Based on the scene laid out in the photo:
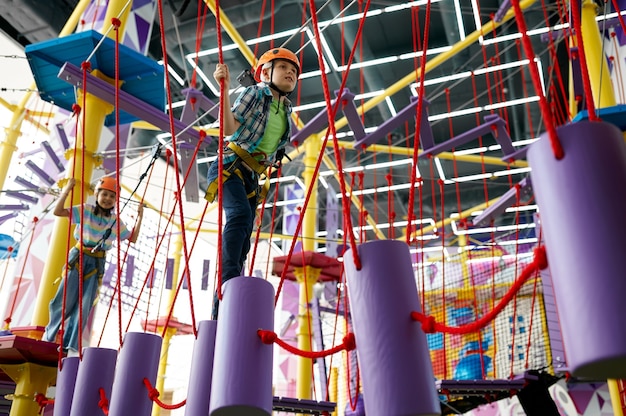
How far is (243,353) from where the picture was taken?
122cm

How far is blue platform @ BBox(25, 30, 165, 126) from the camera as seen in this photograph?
346 centimetres

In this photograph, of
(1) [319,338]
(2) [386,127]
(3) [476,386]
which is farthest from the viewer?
(1) [319,338]

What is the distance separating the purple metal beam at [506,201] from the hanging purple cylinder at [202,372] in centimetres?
321

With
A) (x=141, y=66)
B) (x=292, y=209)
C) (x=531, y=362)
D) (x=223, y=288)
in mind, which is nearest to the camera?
(x=223, y=288)

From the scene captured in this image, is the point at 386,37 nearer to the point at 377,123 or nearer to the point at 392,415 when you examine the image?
the point at 377,123

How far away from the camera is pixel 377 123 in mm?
10539

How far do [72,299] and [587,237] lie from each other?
10.9 ft

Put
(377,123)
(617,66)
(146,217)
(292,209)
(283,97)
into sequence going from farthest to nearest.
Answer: (146,217) < (377,123) < (292,209) < (617,66) < (283,97)

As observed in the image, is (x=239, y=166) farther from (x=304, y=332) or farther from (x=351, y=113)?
(x=304, y=332)

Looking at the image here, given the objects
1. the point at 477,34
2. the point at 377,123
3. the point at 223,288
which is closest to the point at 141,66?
the point at 223,288

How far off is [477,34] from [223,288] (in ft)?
19.1

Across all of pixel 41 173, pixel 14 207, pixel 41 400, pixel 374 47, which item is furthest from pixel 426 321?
pixel 374 47

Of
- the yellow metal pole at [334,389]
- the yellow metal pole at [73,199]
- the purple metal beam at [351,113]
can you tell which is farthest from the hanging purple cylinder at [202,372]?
the yellow metal pole at [334,389]

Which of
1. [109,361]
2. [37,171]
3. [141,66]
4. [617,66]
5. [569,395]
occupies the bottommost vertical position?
[109,361]
